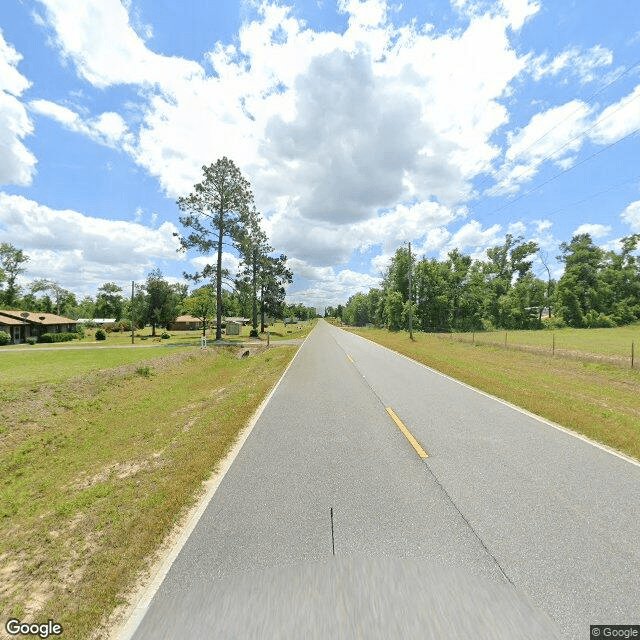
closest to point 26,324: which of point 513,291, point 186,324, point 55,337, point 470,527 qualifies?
point 55,337

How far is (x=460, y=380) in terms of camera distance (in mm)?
13203

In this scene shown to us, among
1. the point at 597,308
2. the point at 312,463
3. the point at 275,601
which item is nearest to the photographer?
the point at 275,601

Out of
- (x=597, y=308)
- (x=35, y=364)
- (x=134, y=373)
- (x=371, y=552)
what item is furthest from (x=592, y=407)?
(x=597, y=308)

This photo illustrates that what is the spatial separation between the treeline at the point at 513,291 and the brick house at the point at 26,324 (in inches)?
2148

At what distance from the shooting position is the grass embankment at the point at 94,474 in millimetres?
3221

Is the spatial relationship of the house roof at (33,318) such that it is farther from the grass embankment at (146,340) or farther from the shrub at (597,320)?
the shrub at (597,320)

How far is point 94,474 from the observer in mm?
6332

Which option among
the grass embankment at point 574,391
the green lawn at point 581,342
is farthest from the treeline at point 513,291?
the grass embankment at point 574,391

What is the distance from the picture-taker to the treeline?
207ft

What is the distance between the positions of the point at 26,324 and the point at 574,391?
52212mm

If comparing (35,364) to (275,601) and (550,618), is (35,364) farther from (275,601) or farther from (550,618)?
(550,618)

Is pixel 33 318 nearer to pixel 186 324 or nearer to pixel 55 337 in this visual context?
pixel 55 337

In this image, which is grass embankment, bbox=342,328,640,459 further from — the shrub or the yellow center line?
the shrub

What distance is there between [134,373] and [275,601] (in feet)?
50.1
